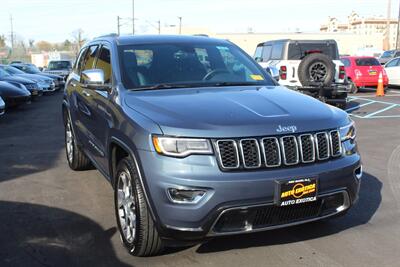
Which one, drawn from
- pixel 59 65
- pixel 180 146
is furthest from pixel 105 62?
pixel 59 65

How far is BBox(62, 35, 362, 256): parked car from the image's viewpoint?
131 inches

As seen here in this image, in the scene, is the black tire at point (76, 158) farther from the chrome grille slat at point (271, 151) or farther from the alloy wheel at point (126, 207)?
the chrome grille slat at point (271, 151)

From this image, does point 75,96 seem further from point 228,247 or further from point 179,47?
point 228,247

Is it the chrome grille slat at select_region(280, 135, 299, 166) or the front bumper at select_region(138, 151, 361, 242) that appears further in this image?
the chrome grille slat at select_region(280, 135, 299, 166)

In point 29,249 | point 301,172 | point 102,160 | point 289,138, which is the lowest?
point 29,249

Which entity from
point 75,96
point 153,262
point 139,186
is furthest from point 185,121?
point 75,96

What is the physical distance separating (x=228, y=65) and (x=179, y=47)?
54 centimetres

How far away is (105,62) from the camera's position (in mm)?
5105

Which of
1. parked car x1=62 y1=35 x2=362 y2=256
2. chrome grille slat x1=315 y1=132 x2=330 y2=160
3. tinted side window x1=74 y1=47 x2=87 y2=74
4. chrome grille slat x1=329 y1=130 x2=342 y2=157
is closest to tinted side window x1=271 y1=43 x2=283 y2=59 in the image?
tinted side window x1=74 y1=47 x2=87 y2=74

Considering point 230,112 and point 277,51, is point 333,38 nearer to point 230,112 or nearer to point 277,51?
point 277,51

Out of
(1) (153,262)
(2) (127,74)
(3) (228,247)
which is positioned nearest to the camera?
(1) (153,262)

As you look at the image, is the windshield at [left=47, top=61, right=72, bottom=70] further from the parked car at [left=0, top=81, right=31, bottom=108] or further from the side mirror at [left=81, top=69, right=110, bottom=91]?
the side mirror at [left=81, top=69, right=110, bottom=91]

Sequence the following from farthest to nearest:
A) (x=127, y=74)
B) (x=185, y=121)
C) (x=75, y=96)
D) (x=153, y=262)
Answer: (x=75, y=96) → (x=127, y=74) → (x=153, y=262) → (x=185, y=121)

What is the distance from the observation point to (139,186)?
360 centimetres
